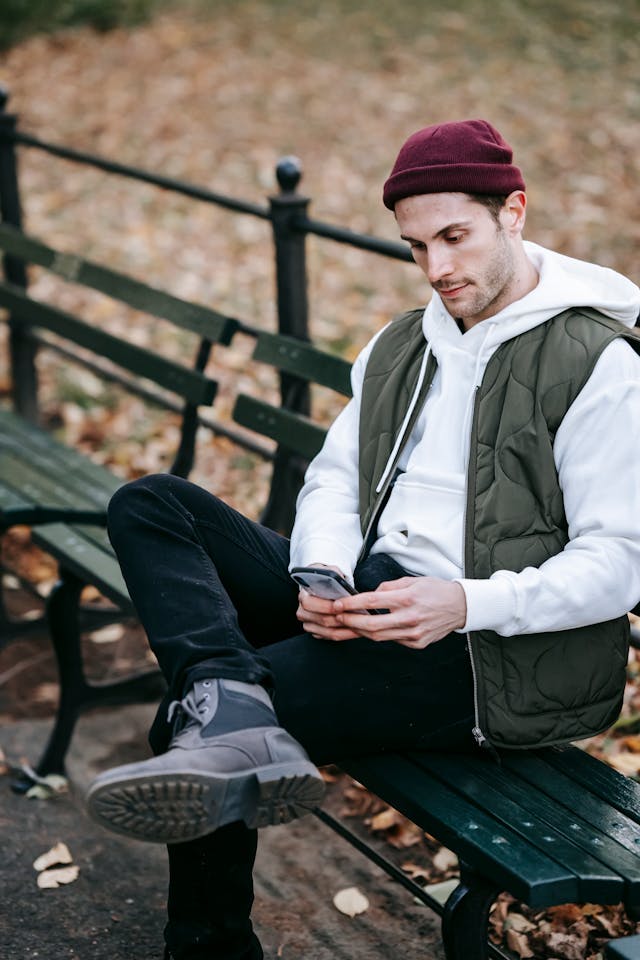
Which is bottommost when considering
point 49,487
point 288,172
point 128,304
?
point 49,487

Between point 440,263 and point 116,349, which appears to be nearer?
point 440,263

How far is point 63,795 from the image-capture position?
11.8 feet

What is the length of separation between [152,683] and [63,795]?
0.46m

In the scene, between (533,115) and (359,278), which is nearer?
(359,278)

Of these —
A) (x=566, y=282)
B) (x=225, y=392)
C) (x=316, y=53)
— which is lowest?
(x=225, y=392)

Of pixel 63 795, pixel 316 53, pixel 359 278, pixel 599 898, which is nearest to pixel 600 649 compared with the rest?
pixel 599 898

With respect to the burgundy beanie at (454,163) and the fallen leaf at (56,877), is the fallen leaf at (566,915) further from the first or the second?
the burgundy beanie at (454,163)

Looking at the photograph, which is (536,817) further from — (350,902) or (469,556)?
(350,902)

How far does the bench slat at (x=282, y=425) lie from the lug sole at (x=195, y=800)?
1521 millimetres

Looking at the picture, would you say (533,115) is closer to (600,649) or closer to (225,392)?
(225,392)

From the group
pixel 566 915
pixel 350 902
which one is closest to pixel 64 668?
pixel 350 902

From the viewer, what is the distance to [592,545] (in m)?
2.28

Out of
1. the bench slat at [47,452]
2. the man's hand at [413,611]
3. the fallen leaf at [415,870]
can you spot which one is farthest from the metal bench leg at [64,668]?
the man's hand at [413,611]

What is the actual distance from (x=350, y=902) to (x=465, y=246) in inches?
65.9
